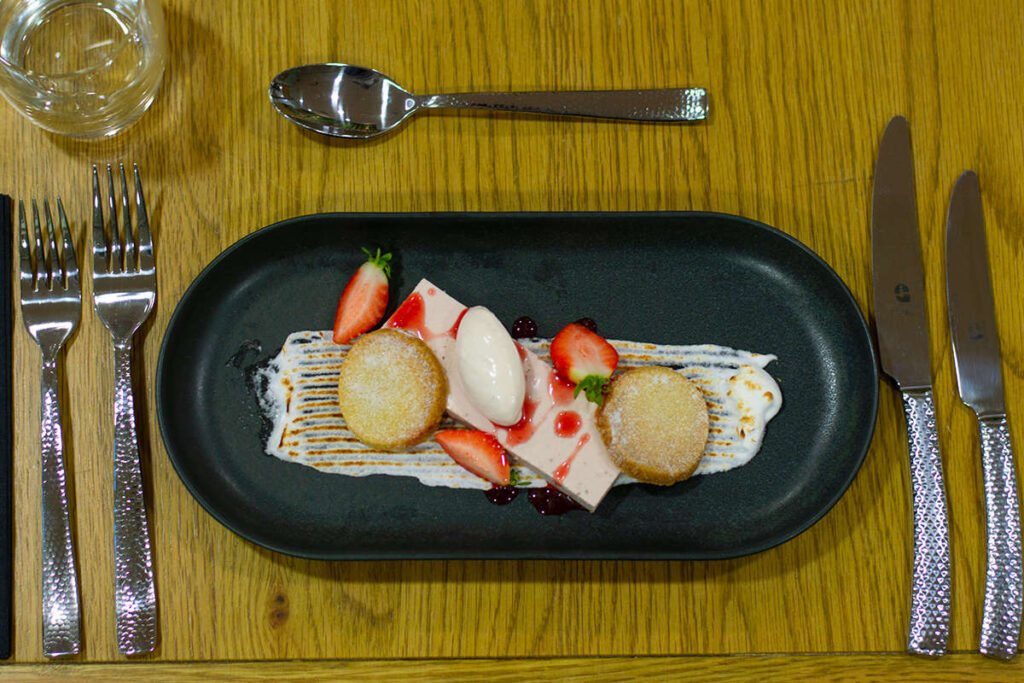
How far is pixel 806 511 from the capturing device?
1.03 metres

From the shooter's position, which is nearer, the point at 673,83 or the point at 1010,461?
the point at 1010,461

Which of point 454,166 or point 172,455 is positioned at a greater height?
point 454,166

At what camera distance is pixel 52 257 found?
1095mm

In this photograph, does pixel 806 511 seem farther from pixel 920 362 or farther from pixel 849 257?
pixel 849 257

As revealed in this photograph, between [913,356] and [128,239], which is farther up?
[128,239]

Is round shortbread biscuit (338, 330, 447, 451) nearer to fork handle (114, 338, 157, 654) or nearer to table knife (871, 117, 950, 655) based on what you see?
fork handle (114, 338, 157, 654)

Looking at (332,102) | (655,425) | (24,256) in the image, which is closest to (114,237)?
(24,256)

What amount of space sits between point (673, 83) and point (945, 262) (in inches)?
18.4

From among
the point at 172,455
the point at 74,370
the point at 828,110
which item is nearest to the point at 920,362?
the point at 828,110

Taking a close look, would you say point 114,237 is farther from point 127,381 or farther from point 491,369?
point 491,369

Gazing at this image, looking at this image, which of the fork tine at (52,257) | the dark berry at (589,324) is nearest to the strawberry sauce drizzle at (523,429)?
the dark berry at (589,324)

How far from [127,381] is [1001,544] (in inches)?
46.8

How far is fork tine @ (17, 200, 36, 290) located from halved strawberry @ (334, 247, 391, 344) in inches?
17.1

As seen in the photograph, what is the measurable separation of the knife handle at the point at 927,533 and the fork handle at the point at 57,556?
1.10 meters
